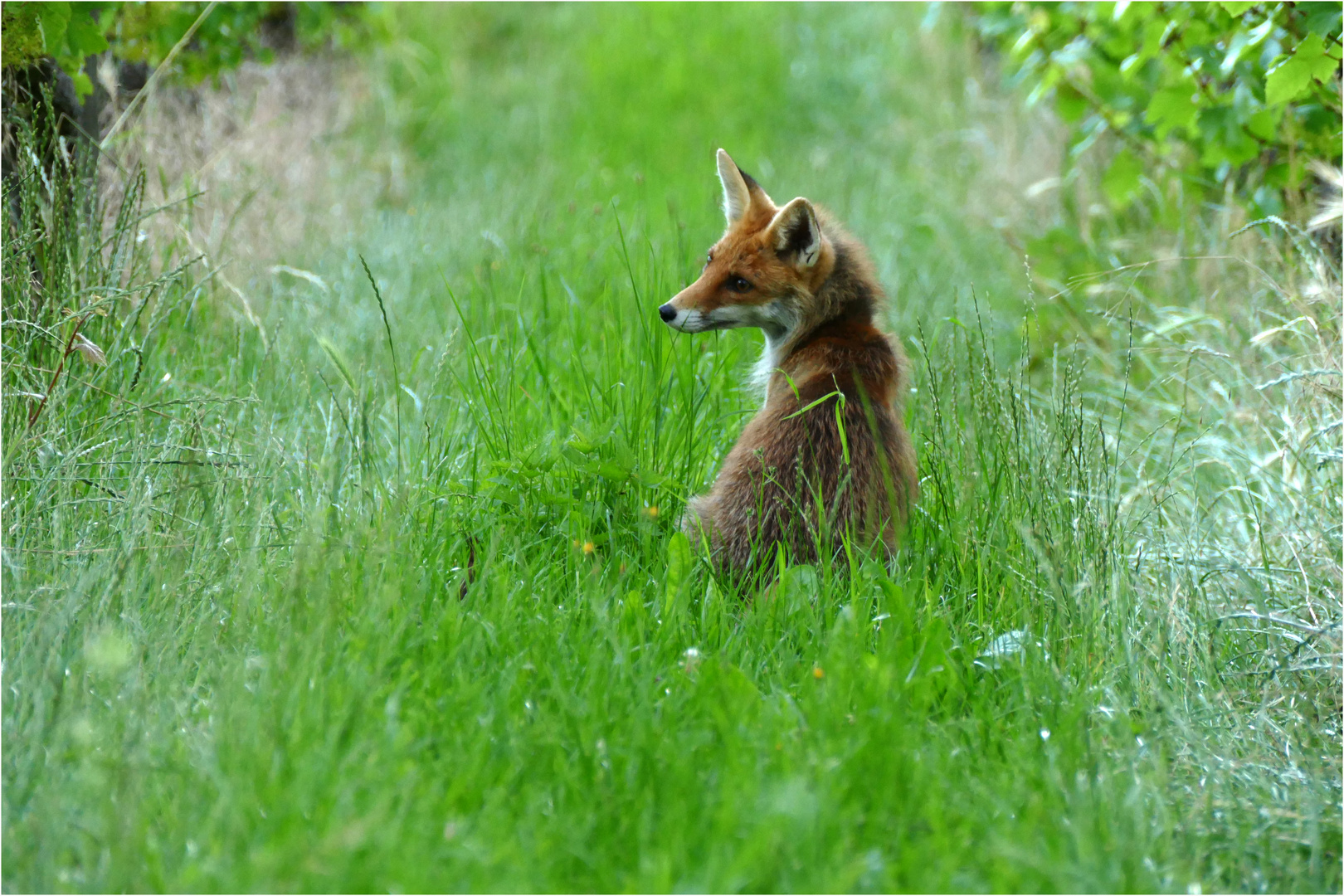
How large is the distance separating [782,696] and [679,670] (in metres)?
0.28

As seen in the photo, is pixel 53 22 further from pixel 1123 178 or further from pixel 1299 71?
pixel 1123 178

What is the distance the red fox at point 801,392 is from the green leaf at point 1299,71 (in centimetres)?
159

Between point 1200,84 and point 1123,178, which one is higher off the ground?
point 1200,84

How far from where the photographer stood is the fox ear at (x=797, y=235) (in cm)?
444

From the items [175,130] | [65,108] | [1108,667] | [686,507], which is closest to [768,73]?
[175,130]

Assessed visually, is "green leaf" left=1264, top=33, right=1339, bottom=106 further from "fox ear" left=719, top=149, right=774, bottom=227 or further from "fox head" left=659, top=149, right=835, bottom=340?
"fox ear" left=719, top=149, right=774, bottom=227

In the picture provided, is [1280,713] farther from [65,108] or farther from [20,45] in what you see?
[65,108]

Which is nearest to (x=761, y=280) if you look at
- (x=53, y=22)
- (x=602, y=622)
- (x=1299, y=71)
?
(x=602, y=622)

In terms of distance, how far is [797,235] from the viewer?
4543 mm

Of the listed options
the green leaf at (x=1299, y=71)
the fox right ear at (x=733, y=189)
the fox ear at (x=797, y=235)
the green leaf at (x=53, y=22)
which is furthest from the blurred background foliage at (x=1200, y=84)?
the green leaf at (x=53, y=22)

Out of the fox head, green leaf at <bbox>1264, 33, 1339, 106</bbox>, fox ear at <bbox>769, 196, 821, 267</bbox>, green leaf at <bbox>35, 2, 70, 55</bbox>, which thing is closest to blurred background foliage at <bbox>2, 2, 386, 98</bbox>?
green leaf at <bbox>35, 2, 70, 55</bbox>

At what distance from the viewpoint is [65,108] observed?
16.5ft

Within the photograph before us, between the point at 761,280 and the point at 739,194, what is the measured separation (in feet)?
1.59

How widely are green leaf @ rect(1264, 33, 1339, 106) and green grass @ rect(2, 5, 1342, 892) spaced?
701mm
